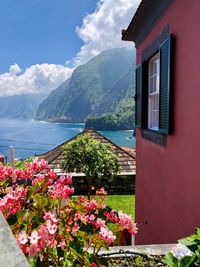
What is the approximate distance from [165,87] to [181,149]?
1.05 m

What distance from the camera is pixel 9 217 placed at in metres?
2.29

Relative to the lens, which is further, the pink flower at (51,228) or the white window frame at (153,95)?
the white window frame at (153,95)

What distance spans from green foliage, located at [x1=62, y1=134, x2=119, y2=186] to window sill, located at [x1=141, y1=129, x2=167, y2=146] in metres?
5.59

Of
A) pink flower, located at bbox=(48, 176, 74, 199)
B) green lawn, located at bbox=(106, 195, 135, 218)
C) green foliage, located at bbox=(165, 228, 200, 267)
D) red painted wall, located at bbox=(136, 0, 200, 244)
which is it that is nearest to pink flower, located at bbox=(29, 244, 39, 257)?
pink flower, located at bbox=(48, 176, 74, 199)

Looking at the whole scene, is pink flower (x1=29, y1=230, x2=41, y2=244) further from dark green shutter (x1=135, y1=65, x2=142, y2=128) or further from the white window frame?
dark green shutter (x1=135, y1=65, x2=142, y2=128)

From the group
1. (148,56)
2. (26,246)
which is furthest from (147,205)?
(26,246)

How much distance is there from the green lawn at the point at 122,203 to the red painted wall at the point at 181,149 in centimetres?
516

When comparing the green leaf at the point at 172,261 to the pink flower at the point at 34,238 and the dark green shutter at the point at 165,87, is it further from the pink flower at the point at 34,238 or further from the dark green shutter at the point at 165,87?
the dark green shutter at the point at 165,87

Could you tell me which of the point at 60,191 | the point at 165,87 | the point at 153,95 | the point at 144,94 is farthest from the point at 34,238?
the point at 144,94

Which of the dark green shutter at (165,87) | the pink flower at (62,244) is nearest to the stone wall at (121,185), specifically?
the dark green shutter at (165,87)

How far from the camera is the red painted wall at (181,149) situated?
3.89m

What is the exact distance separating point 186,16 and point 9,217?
327cm

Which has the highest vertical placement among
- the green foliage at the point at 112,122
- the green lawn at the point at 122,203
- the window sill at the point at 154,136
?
the window sill at the point at 154,136

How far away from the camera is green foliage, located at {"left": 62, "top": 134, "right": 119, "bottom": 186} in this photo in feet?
40.1
